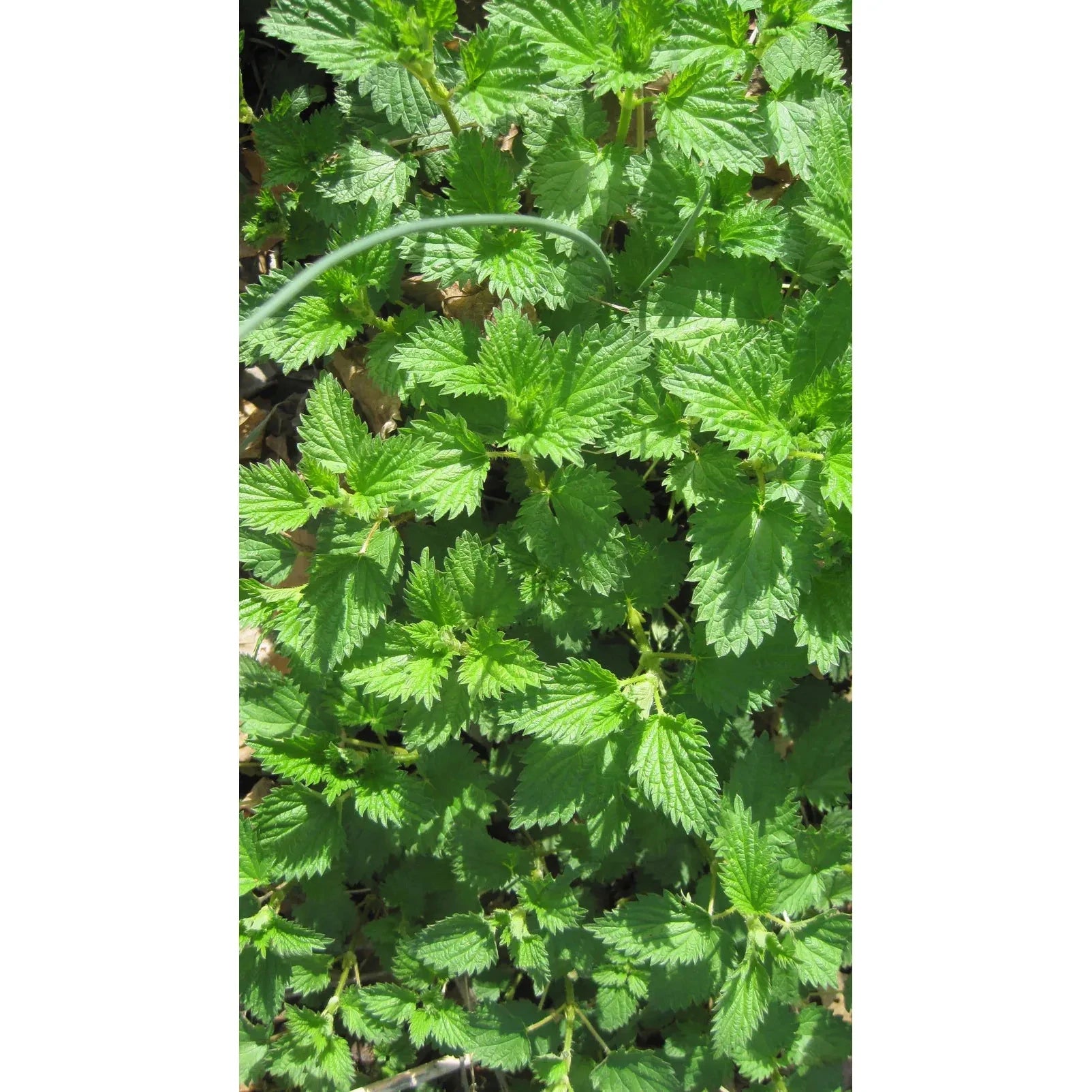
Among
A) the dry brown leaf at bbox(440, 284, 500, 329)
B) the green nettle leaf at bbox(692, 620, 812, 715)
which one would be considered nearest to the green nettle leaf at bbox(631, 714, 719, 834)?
the green nettle leaf at bbox(692, 620, 812, 715)

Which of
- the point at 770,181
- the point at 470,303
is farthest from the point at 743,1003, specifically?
the point at 770,181

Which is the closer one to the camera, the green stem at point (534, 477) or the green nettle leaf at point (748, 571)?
the green nettle leaf at point (748, 571)

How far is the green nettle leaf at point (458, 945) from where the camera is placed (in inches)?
75.4

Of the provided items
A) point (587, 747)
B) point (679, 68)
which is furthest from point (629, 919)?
point (679, 68)

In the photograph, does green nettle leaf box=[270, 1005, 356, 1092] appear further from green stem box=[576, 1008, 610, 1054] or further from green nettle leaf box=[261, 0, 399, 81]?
green nettle leaf box=[261, 0, 399, 81]

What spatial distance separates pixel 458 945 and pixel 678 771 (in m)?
0.69

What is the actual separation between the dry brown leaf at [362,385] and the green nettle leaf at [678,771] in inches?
40.9

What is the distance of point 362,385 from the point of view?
2182mm

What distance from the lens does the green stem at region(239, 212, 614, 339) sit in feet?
4.11

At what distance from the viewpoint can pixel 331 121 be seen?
1.95 metres

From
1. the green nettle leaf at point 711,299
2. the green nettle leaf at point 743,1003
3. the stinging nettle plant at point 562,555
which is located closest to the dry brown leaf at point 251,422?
the stinging nettle plant at point 562,555

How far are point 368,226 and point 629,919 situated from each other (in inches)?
65.6

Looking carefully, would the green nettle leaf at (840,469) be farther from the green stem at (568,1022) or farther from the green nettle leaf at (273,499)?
the green stem at (568,1022)

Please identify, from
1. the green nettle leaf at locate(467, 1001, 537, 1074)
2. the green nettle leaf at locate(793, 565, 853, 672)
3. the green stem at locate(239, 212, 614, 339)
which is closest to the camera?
the green stem at locate(239, 212, 614, 339)
